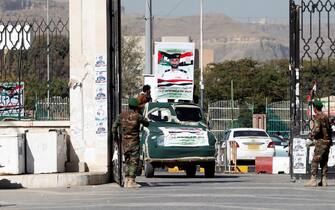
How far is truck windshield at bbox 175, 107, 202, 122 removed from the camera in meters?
28.7

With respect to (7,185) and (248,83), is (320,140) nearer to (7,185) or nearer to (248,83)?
(7,185)

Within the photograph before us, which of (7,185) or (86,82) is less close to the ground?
(86,82)

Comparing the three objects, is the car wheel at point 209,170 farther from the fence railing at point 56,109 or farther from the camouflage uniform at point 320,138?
the camouflage uniform at point 320,138

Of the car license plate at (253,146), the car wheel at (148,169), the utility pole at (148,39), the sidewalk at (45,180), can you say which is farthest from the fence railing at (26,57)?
the car license plate at (253,146)

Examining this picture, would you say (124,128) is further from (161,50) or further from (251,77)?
(251,77)

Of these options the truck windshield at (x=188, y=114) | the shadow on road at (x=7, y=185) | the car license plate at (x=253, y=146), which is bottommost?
the car license plate at (x=253, y=146)

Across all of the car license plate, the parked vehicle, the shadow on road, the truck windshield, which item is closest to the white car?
the car license plate

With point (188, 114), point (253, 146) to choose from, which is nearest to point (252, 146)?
point (253, 146)

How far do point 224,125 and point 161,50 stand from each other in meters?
29.7

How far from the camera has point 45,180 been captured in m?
22.8

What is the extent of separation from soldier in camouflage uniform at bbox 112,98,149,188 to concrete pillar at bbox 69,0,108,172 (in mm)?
1320

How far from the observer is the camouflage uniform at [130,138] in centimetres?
2275

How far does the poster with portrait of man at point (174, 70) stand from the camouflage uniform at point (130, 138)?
883 cm

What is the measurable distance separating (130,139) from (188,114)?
6.09 metres
